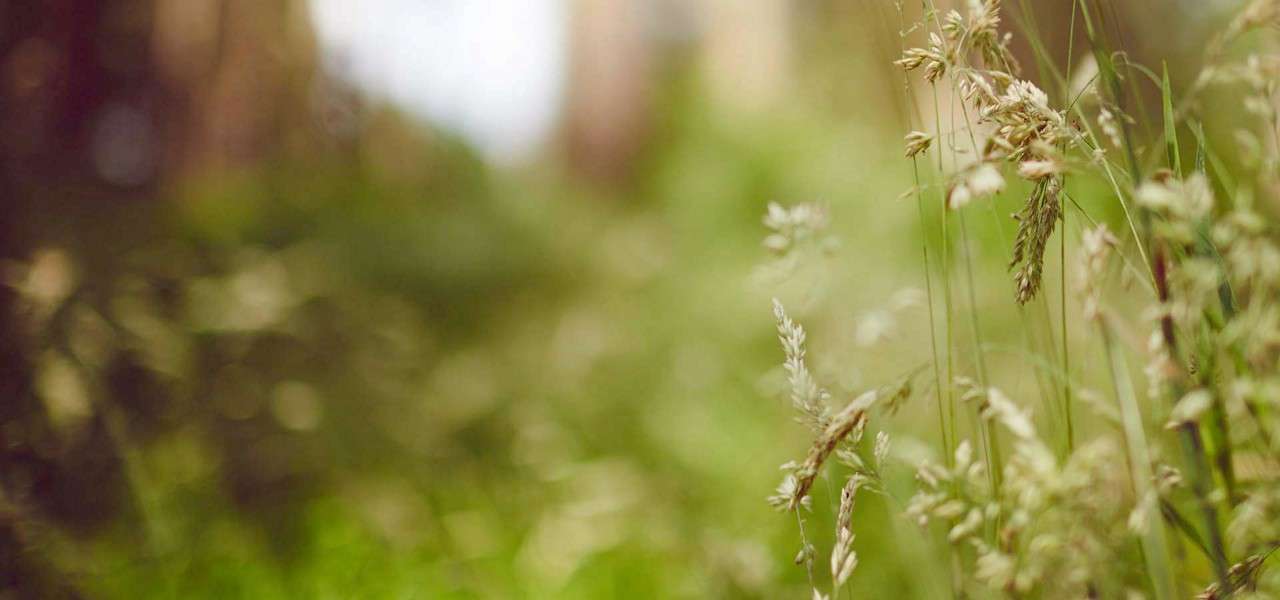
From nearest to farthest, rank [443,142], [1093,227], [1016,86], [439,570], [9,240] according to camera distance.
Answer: [1016,86], [1093,227], [439,570], [9,240], [443,142]

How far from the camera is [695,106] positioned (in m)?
3.77

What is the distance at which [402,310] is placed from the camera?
2617 millimetres

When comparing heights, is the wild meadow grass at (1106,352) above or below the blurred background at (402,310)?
below

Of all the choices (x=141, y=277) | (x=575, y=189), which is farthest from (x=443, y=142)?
(x=141, y=277)

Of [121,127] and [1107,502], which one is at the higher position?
[121,127]

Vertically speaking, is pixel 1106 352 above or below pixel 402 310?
below

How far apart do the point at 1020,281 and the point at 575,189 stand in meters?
3.50

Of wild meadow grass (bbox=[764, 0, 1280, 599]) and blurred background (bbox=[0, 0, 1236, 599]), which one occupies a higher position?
blurred background (bbox=[0, 0, 1236, 599])

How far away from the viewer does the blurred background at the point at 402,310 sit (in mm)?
1381

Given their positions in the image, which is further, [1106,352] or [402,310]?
[402,310]

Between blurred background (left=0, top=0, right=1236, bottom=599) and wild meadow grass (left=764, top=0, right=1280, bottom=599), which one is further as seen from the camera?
blurred background (left=0, top=0, right=1236, bottom=599)

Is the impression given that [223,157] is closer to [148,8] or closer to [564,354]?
[148,8]

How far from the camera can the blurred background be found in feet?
4.53

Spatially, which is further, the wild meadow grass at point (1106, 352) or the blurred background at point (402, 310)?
the blurred background at point (402, 310)
